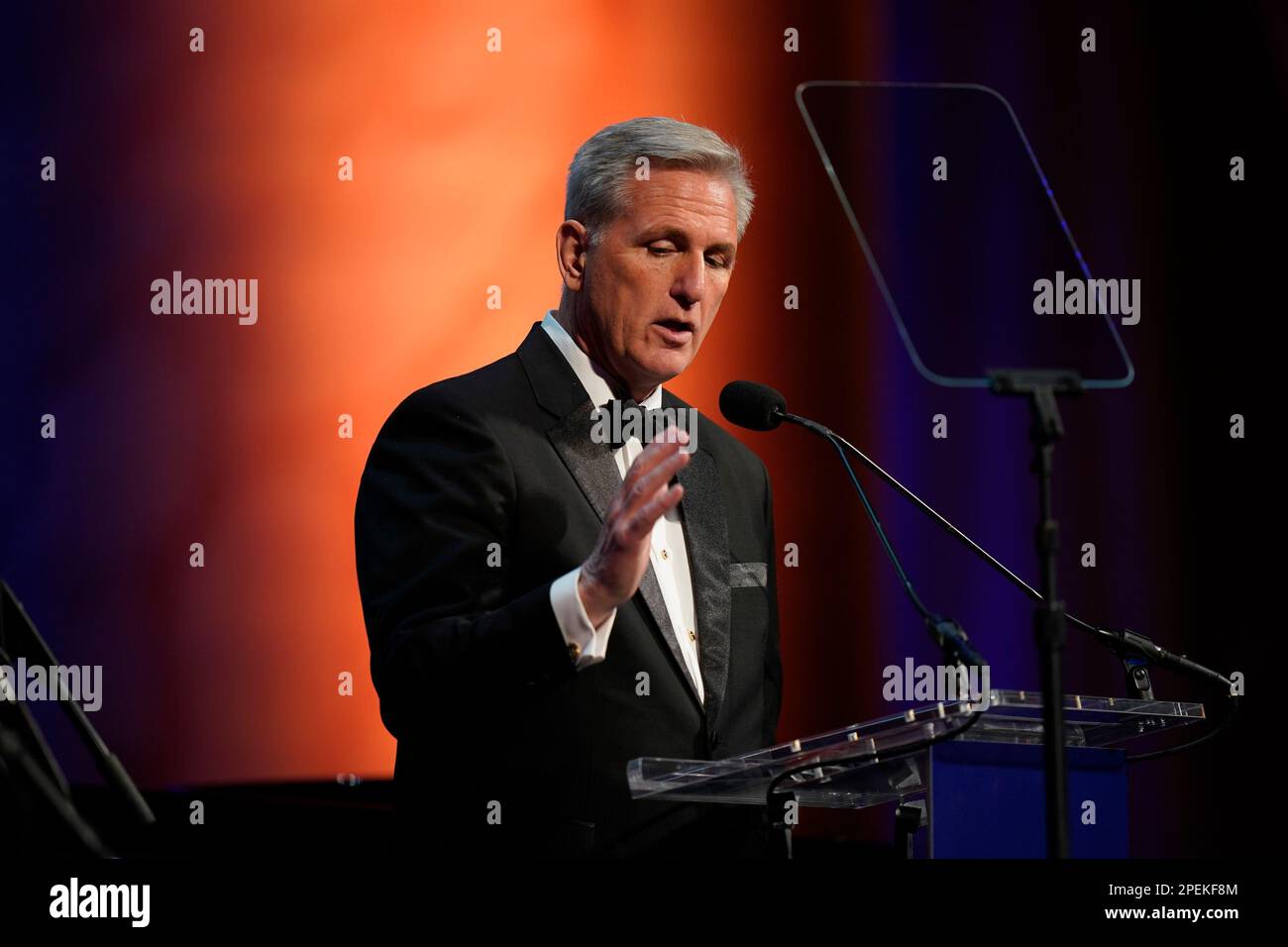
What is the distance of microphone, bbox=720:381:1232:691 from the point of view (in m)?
1.59

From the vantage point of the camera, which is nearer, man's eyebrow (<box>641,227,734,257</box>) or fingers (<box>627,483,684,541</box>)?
fingers (<box>627,483,684,541</box>)

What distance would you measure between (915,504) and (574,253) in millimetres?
677

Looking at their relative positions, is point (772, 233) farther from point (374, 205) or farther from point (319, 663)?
point (319, 663)

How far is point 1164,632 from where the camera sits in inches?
124

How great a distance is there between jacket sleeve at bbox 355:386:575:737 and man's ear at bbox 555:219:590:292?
1.00 feet

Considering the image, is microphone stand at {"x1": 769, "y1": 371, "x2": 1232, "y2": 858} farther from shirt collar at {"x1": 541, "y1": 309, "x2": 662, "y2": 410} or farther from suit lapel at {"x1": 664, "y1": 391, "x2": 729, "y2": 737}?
shirt collar at {"x1": 541, "y1": 309, "x2": 662, "y2": 410}

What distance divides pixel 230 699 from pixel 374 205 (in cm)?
119

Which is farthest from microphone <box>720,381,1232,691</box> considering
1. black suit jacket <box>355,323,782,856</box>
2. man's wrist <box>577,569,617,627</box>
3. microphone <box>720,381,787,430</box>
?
man's wrist <box>577,569,617,627</box>

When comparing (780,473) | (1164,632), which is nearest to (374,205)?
(780,473)

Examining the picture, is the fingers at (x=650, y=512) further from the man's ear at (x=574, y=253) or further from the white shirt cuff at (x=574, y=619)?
the man's ear at (x=574, y=253)

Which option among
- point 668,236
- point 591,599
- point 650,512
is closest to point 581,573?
point 591,599

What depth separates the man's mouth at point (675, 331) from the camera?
1.97m

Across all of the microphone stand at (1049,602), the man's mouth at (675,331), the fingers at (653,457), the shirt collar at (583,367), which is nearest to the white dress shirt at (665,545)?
the shirt collar at (583,367)

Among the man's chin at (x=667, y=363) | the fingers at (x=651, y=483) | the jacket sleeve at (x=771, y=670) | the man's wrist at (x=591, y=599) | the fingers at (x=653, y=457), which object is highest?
the man's chin at (x=667, y=363)
